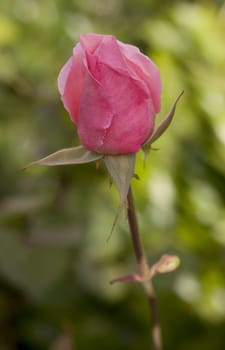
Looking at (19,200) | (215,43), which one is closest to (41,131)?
(19,200)

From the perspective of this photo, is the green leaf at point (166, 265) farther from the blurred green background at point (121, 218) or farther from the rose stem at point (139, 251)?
the blurred green background at point (121, 218)

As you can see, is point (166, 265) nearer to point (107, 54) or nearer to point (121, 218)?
point (107, 54)

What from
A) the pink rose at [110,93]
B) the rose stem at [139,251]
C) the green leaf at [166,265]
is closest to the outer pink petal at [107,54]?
the pink rose at [110,93]

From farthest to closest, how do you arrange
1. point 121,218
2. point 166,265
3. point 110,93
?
point 121,218 < point 166,265 < point 110,93

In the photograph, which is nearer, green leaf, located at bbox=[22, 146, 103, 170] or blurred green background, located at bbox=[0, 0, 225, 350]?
green leaf, located at bbox=[22, 146, 103, 170]

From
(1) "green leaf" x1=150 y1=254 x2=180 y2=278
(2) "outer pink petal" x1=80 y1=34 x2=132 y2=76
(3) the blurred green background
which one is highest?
(2) "outer pink petal" x1=80 y1=34 x2=132 y2=76

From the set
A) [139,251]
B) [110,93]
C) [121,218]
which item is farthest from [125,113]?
[121,218]

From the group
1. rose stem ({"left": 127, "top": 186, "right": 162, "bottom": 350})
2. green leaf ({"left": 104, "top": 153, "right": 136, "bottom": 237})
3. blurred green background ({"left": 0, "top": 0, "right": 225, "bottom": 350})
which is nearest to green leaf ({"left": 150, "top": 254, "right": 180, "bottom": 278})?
rose stem ({"left": 127, "top": 186, "right": 162, "bottom": 350})

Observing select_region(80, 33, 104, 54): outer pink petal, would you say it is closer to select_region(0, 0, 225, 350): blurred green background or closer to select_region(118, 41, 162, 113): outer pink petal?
select_region(118, 41, 162, 113): outer pink petal
